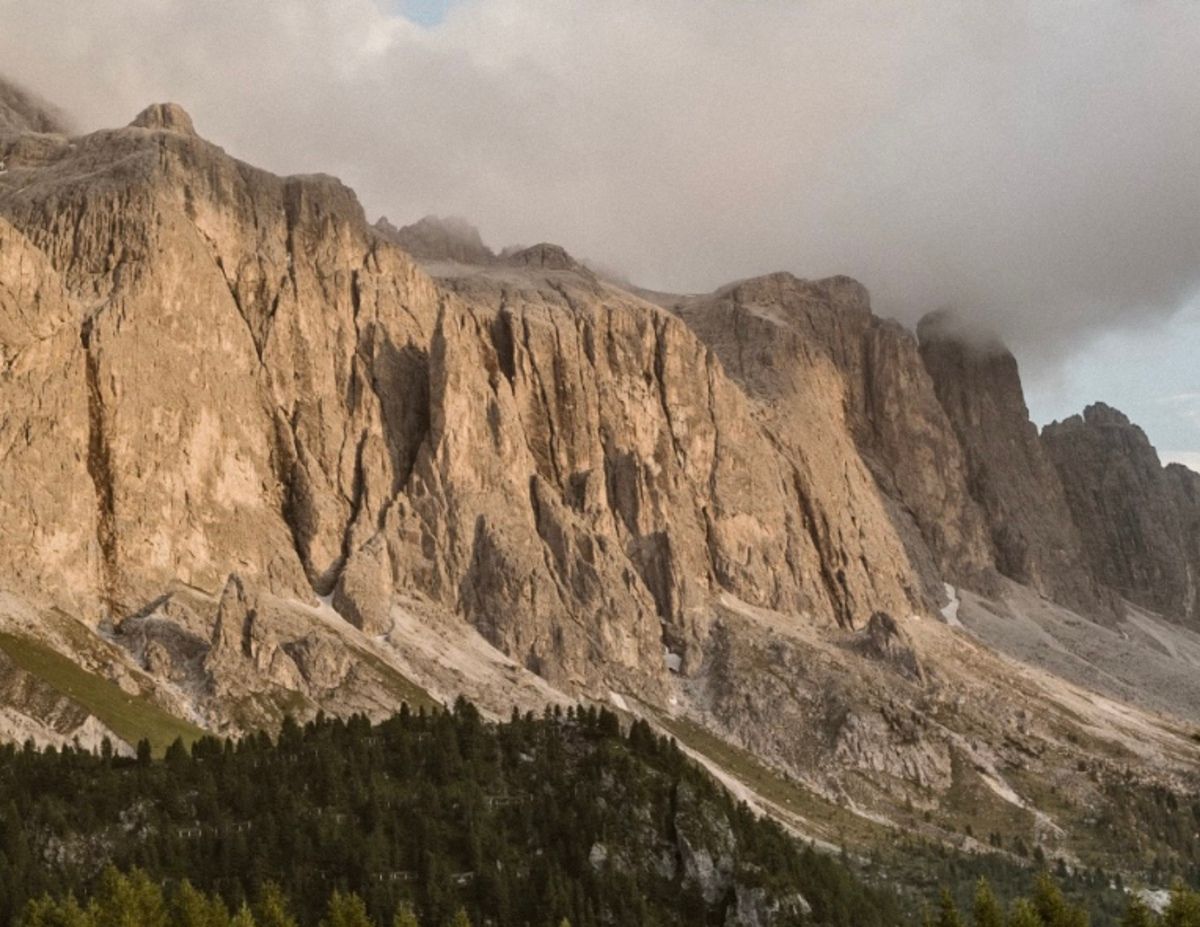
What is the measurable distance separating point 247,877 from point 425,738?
35.7m

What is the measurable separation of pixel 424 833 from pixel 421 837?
19.1 inches

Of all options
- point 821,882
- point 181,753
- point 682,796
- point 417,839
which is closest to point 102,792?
point 181,753

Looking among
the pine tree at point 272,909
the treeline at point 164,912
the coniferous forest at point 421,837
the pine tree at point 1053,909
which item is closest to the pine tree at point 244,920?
the treeline at point 164,912

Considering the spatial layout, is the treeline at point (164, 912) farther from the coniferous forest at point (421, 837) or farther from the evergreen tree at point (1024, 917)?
the evergreen tree at point (1024, 917)

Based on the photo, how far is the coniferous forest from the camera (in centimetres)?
14788

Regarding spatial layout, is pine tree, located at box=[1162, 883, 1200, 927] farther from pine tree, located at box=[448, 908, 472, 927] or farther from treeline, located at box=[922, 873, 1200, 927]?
pine tree, located at box=[448, 908, 472, 927]

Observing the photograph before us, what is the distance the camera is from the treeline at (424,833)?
150 meters

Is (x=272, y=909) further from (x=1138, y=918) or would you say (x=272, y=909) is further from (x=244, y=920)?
(x=1138, y=918)

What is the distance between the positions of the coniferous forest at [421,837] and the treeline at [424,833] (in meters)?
0.22

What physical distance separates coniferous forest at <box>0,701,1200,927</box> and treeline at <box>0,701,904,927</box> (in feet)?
0.71

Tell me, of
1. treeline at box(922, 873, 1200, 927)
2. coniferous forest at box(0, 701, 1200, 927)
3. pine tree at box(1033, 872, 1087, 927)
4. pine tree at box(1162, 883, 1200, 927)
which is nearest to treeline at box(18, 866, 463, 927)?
coniferous forest at box(0, 701, 1200, 927)

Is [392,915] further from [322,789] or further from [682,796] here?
[682,796]

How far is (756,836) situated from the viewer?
173000 millimetres

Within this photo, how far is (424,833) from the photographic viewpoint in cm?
15975
